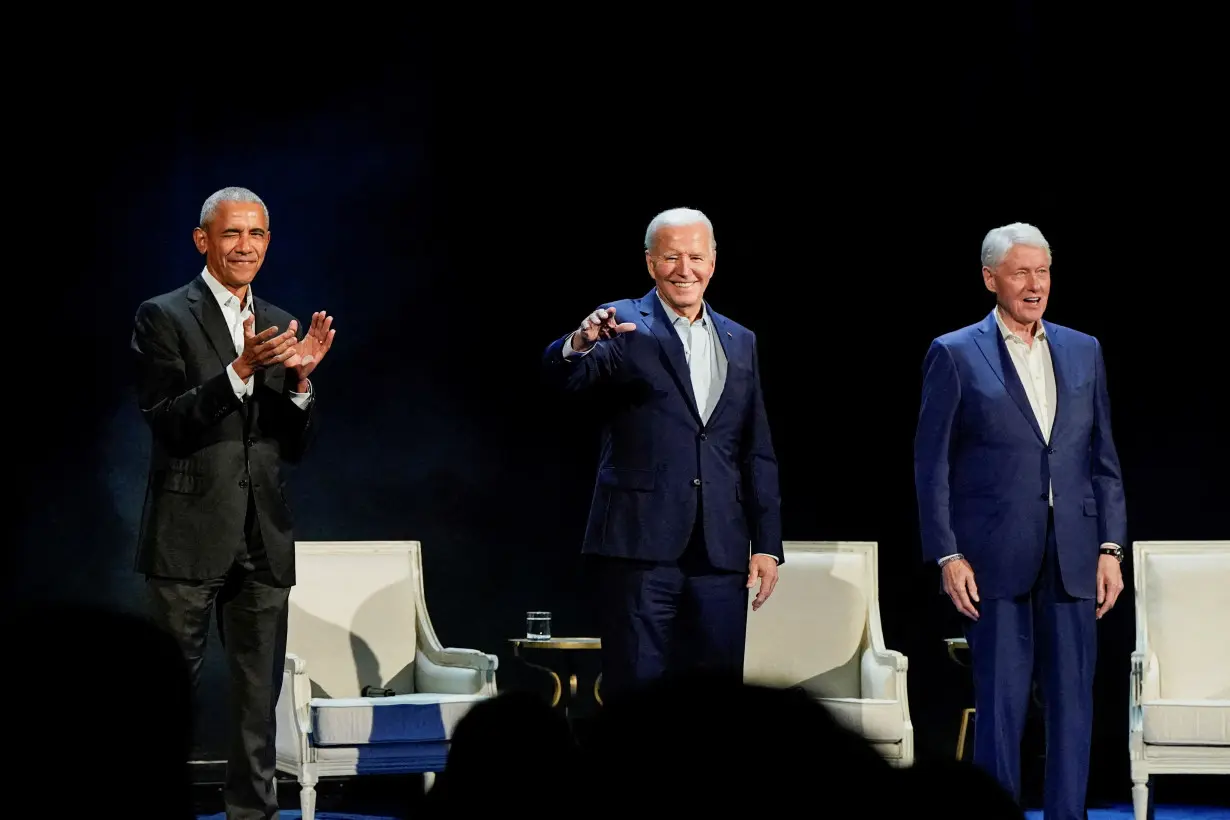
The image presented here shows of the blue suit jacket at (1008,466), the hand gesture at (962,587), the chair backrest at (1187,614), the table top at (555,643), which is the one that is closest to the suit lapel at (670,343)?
the blue suit jacket at (1008,466)

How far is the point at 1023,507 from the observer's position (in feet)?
11.9

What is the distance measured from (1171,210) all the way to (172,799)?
475 cm

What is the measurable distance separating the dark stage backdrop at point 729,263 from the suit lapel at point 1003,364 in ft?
5.26

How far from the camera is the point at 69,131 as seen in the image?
4.87m

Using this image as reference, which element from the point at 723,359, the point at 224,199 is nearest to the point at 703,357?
the point at 723,359

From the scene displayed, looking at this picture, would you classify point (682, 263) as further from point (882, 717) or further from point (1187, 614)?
point (1187, 614)

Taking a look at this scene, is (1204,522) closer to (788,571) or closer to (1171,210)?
(1171,210)

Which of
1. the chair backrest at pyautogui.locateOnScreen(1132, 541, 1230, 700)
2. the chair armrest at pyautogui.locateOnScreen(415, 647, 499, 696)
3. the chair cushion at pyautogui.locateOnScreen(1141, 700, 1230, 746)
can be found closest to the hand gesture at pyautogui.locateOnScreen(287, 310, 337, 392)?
the chair armrest at pyautogui.locateOnScreen(415, 647, 499, 696)

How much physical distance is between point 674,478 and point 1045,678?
1.01 metres

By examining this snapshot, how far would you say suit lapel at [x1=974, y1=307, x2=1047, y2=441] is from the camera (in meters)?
3.66

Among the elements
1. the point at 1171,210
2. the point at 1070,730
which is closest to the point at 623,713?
the point at 1070,730

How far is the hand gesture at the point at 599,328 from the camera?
3.36m

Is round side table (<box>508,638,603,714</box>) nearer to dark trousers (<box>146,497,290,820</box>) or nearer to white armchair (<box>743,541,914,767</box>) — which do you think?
white armchair (<box>743,541,914,767</box>)

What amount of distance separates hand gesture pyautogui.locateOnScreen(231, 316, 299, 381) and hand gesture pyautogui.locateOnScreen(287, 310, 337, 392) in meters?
0.11
